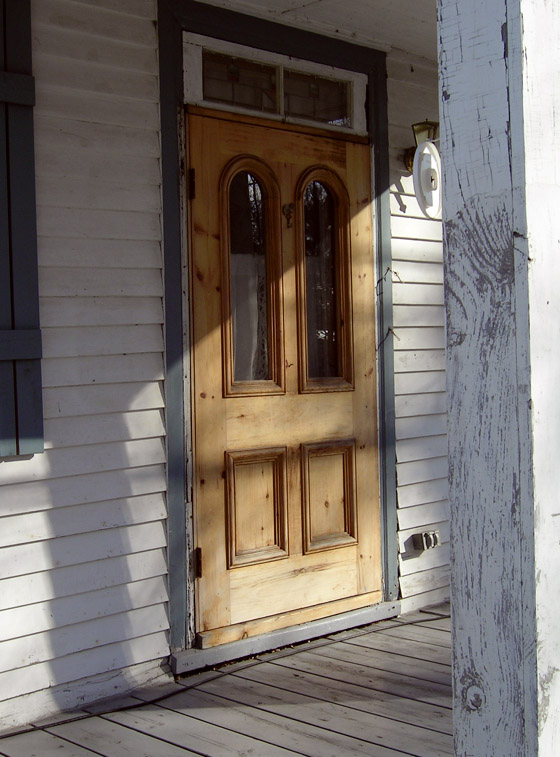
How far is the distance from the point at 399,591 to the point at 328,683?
1.10m

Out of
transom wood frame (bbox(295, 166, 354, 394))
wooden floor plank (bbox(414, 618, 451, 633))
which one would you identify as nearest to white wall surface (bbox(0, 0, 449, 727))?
transom wood frame (bbox(295, 166, 354, 394))

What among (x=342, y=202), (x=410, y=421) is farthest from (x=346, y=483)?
(x=342, y=202)

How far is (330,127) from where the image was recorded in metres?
4.24

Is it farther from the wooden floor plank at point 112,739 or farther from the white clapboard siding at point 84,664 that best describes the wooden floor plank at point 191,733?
the white clapboard siding at point 84,664

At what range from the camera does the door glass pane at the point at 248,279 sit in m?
3.92

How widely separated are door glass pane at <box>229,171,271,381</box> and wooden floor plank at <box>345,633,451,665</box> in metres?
1.23

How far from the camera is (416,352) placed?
4.66m

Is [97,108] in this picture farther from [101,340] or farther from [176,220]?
[101,340]

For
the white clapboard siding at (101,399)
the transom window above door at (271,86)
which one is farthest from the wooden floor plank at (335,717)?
the transom window above door at (271,86)

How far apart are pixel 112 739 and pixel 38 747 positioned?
0.77ft

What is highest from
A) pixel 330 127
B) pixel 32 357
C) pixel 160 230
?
pixel 330 127

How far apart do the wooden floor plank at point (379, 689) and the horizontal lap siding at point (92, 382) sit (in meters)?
0.62

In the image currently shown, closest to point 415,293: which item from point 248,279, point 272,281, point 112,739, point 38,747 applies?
point 272,281

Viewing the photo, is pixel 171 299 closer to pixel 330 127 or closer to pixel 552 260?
pixel 330 127
